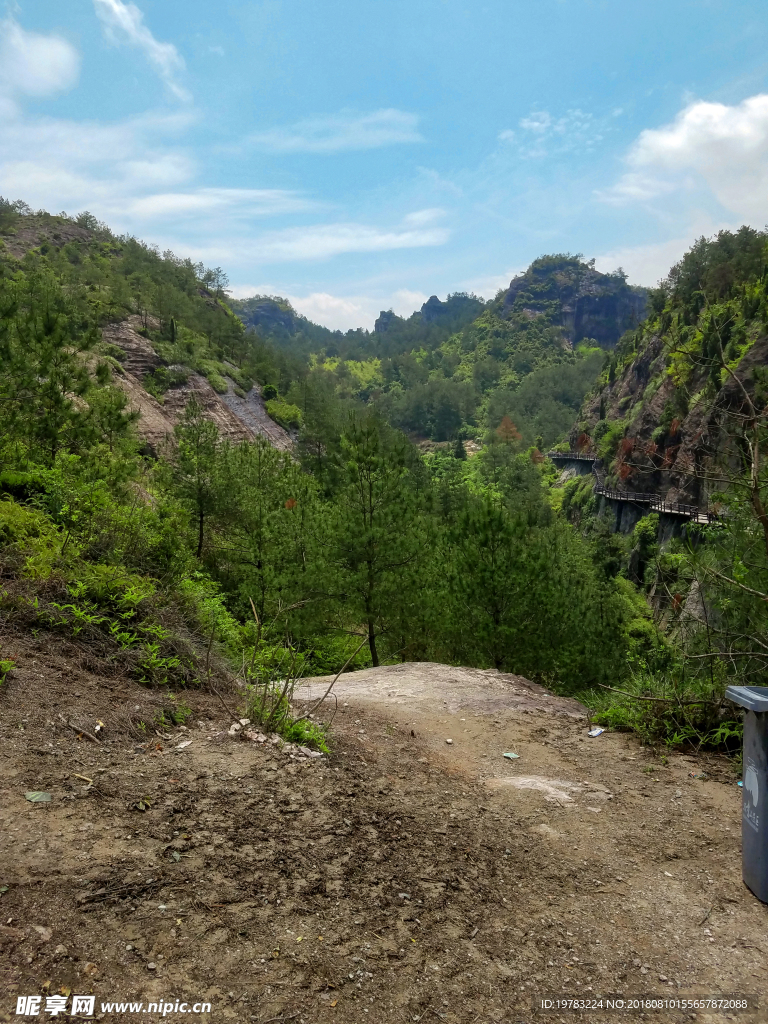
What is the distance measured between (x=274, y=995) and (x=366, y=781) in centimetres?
232

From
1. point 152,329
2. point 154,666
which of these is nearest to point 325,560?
point 154,666

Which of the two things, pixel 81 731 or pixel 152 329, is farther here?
pixel 152 329

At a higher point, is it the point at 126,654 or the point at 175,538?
the point at 175,538

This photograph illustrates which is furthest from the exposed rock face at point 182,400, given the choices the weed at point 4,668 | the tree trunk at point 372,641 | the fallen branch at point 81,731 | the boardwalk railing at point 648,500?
the fallen branch at point 81,731

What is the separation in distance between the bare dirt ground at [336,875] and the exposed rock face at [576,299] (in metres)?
162

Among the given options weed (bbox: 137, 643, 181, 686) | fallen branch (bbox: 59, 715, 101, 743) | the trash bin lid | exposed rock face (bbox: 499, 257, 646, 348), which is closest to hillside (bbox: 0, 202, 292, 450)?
weed (bbox: 137, 643, 181, 686)

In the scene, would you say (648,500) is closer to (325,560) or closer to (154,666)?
(325,560)

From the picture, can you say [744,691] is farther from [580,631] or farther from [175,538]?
[580,631]

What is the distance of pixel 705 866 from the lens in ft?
13.0

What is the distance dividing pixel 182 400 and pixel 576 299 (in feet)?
479

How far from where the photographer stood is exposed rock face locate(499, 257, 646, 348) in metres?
158

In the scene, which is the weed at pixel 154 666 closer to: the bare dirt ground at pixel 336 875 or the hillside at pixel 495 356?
the bare dirt ground at pixel 336 875

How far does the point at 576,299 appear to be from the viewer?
159125mm

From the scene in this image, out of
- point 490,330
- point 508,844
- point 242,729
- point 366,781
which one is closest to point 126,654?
point 242,729
